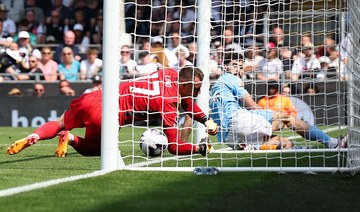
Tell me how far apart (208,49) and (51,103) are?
8.77 m

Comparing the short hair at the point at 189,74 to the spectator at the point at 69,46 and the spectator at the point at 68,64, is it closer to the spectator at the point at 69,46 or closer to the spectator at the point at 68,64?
the spectator at the point at 68,64

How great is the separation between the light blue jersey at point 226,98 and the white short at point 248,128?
3.1 inches

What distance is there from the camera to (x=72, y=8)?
22031 millimetres

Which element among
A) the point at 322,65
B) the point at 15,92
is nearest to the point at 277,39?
the point at 322,65

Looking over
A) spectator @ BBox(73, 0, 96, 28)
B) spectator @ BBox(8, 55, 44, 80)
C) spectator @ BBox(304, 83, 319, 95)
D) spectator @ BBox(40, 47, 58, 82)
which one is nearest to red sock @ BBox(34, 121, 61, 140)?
spectator @ BBox(304, 83, 319, 95)

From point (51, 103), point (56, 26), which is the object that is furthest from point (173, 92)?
point (56, 26)

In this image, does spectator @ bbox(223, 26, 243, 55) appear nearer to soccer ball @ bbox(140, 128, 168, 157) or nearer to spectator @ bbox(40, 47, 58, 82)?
soccer ball @ bbox(140, 128, 168, 157)

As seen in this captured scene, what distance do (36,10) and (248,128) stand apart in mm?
13016

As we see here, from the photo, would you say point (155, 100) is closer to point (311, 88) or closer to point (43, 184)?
point (43, 184)

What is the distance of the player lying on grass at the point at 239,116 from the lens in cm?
998

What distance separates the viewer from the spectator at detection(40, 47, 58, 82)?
19.3m

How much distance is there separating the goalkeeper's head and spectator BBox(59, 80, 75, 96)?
8539 mm

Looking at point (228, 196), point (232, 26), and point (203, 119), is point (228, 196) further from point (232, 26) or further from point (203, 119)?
point (232, 26)

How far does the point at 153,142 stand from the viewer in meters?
8.92
